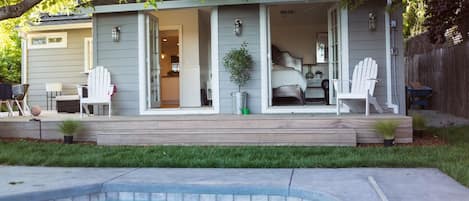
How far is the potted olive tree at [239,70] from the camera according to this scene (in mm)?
6992

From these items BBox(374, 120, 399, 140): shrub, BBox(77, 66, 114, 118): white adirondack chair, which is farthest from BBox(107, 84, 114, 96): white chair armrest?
BBox(374, 120, 399, 140): shrub

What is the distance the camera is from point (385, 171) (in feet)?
13.7

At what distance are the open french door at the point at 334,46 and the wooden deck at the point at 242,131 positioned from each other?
4.88 feet

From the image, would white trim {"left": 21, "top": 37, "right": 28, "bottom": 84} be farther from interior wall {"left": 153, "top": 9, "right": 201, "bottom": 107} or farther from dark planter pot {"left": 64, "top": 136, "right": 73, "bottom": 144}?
dark planter pot {"left": 64, "top": 136, "right": 73, "bottom": 144}

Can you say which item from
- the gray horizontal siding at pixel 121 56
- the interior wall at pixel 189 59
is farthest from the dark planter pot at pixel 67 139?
the interior wall at pixel 189 59

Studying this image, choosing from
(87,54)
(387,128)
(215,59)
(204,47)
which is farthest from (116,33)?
(387,128)

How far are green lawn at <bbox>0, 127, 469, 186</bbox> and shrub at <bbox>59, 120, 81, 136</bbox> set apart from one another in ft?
1.23

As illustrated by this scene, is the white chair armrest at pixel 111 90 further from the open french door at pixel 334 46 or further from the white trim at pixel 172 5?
the open french door at pixel 334 46

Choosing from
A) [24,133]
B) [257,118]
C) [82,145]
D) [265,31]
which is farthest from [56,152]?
[265,31]

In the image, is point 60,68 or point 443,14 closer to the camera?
point 443,14

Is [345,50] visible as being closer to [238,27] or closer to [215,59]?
[238,27]

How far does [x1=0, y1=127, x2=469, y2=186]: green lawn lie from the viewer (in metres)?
4.48

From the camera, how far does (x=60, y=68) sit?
11297mm

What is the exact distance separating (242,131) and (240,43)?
6.18ft
